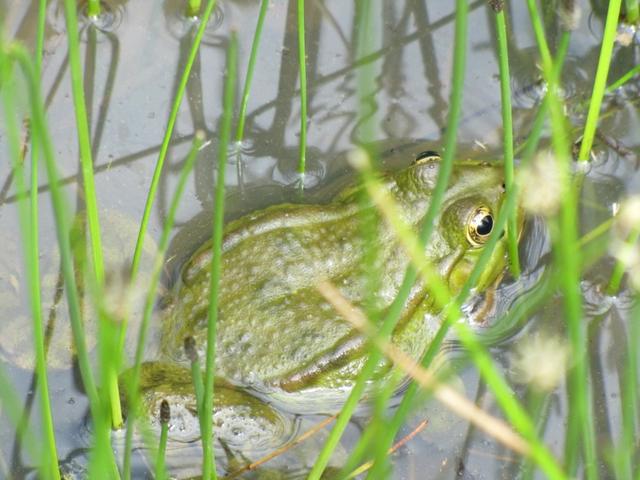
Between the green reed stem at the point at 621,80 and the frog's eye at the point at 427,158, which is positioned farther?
the green reed stem at the point at 621,80

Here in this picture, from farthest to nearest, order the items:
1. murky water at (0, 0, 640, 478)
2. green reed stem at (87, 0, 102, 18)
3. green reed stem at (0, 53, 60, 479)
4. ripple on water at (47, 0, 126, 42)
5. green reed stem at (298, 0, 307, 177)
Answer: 1. ripple on water at (47, 0, 126, 42)
2. green reed stem at (87, 0, 102, 18)
3. murky water at (0, 0, 640, 478)
4. green reed stem at (298, 0, 307, 177)
5. green reed stem at (0, 53, 60, 479)

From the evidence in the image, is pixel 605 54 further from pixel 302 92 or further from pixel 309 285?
pixel 309 285

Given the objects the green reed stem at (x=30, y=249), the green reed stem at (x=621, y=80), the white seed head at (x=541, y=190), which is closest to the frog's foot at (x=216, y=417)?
the green reed stem at (x=30, y=249)

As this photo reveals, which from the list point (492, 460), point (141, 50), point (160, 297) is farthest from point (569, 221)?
point (141, 50)

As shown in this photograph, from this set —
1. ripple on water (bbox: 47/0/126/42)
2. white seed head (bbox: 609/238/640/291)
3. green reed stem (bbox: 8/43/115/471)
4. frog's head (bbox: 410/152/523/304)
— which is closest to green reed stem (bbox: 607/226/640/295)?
white seed head (bbox: 609/238/640/291)

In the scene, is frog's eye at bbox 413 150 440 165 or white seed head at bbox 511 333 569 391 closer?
frog's eye at bbox 413 150 440 165

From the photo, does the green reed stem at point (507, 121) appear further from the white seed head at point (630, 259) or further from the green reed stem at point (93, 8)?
the green reed stem at point (93, 8)

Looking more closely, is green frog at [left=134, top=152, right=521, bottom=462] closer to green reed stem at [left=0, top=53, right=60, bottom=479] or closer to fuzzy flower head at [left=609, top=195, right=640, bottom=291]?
fuzzy flower head at [left=609, top=195, right=640, bottom=291]
